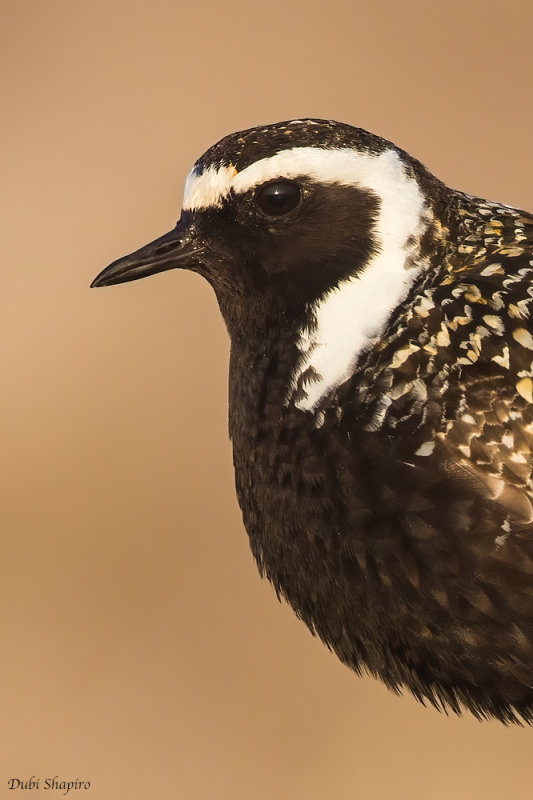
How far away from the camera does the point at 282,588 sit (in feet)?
6.93

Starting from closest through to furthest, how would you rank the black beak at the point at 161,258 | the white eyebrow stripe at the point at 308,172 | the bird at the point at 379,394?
the bird at the point at 379,394 < the white eyebrow stripe at the point at 308,172 < the black beak at the point at 161,258

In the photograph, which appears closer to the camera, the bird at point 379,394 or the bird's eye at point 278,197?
the bird at point 379,394

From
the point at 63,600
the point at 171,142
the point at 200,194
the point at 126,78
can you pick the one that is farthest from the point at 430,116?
the point at 200,194

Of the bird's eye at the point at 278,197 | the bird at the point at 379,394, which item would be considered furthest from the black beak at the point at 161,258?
the bird's eye at the point at 278,197

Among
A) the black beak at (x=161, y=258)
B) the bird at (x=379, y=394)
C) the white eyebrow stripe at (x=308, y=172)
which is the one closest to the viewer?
the bird at (x=379, y=394)

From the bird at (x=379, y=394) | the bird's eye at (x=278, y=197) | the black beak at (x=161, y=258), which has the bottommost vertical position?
the bird at (x=379, y=394)

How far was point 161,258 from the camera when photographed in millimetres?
2158

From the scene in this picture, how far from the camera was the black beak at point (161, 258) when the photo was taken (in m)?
2.14

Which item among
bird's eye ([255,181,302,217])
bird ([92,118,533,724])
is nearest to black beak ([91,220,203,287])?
bird ([92,118,533,724])

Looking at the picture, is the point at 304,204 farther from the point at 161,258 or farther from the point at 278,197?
the point at 161,258

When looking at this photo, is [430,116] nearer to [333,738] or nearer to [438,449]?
[333,738]

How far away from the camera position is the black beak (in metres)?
2.14

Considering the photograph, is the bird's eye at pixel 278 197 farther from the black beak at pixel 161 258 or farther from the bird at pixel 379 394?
the black beak at pixel 161 258

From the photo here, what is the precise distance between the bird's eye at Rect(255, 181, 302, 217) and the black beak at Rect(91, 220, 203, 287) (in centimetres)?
16
